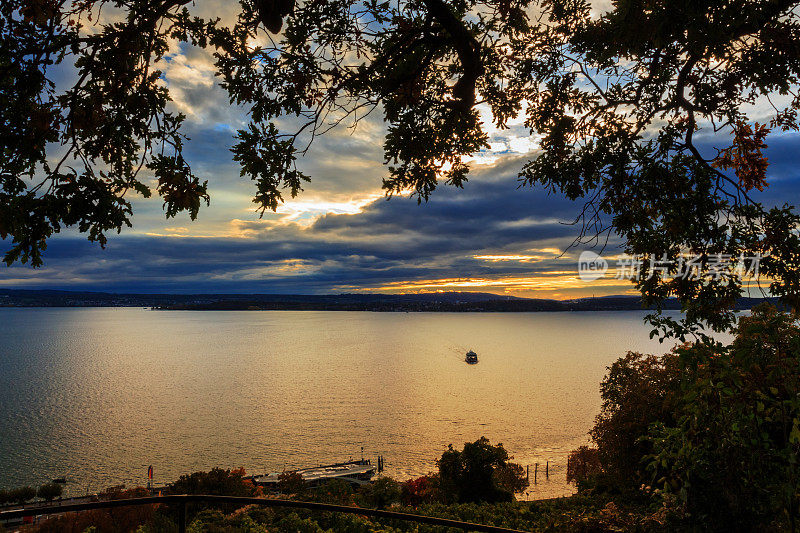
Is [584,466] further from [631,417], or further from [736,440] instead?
[736,440]

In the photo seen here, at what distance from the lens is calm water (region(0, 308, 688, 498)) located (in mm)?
46594

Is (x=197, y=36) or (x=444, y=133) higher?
(x=197, y=36)

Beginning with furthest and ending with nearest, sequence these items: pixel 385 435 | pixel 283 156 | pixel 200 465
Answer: pixel 385 435
pixel 200 465
pixel 283 156

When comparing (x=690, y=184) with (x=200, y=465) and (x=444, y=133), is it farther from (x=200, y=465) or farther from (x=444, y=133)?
(x=200, y=465)

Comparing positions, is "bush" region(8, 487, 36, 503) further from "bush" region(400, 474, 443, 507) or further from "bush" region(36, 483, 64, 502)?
"bush" region(400, 474, 443, 507)

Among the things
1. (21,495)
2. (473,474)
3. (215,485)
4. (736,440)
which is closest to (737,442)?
(736,440)

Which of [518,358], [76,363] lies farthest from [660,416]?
[76,363]

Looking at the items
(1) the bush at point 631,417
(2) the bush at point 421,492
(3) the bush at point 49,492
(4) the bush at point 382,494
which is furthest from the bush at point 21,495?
(1) the bush at point 631,417

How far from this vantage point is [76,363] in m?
111

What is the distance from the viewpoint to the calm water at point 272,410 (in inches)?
1834

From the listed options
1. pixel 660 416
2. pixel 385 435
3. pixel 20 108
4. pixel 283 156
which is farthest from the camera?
pixel 385 435

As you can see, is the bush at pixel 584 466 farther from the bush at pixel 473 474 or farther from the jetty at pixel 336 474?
the jetty at pixel 336 474

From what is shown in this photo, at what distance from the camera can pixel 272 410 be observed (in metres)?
65.7

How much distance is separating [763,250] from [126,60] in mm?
7513
